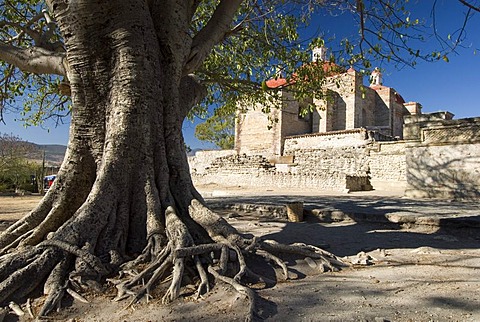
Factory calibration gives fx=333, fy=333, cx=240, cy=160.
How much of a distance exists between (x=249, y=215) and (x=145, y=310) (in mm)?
5575

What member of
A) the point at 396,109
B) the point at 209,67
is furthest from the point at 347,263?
the point at 396,109

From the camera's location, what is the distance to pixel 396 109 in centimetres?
3123

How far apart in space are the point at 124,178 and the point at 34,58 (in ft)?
7.58

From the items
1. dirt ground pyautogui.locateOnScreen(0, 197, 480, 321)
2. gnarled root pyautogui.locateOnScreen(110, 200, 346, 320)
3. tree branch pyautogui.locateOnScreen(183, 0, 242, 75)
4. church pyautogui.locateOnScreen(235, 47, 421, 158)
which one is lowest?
dirt ground pyautogui.locateOnScreen(0, 197, 480, 321)

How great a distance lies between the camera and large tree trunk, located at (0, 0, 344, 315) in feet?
9.48

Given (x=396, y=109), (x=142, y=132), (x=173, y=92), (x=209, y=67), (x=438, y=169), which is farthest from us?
(x=396, y=109)

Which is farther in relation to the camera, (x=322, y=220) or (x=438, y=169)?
(x=438, y=169)

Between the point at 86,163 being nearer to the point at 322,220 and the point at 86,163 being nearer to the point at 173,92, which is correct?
the point at 173,92

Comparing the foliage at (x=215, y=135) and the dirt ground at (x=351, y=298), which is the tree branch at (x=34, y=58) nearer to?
the dirt ground at (x=351, y=298)

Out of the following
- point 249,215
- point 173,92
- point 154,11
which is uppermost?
point 154,11

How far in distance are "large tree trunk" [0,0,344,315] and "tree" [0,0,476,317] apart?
10mm

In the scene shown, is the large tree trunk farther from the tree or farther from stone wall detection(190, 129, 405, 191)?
stone wall detection(190, 129, 405, 191)

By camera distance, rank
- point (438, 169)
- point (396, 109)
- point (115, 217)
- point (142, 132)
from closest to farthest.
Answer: point (115, 217)
point (142, 132)
point (438, 169)
point (396, 109)

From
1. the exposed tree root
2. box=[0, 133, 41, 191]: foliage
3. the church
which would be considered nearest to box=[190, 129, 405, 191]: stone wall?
the church
